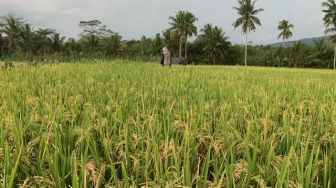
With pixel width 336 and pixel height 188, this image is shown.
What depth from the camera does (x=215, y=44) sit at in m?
57.9

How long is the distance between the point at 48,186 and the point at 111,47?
50000mm

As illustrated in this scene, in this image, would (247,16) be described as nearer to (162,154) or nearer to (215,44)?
(215,44)

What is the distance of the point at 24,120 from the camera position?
2.58m

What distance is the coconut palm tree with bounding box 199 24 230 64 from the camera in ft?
191

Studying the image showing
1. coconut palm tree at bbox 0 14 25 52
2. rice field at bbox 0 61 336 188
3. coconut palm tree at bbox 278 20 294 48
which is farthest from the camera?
coconut palm tree at bbox 278 20 294 48

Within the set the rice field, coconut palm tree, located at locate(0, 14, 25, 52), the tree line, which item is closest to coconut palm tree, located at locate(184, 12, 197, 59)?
the tree line

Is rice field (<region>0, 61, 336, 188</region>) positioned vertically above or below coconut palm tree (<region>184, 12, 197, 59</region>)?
below

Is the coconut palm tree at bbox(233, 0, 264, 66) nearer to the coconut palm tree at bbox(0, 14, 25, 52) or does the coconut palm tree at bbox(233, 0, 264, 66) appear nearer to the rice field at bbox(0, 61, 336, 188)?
the coconut palm tree at bbox(0, 14, 25, 52)

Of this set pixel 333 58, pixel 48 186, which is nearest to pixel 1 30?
pixel 333 58

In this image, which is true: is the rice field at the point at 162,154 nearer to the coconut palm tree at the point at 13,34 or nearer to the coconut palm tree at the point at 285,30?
the coconut palm tree at the point at 13,34

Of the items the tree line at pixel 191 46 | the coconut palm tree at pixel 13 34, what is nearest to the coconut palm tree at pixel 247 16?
the tree line at pixel 191 46

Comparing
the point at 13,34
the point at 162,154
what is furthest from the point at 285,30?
the point at 162,154

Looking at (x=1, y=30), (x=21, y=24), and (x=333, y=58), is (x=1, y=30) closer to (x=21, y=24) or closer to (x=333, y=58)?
(x=21, y=24)

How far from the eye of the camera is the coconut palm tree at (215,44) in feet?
191
